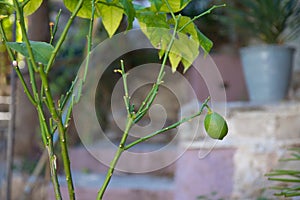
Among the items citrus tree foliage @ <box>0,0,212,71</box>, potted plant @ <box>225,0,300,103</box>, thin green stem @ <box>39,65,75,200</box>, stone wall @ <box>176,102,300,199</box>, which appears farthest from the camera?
potted plant @ <box>225,0,300,103</box>

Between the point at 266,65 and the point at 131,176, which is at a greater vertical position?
the point at 266,65

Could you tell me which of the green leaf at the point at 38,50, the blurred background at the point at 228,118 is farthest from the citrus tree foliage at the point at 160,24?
the blurred background at the point at 228,118

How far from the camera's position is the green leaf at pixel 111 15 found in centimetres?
69

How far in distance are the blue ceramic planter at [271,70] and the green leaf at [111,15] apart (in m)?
1.62

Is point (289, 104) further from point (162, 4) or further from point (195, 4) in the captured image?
point (162, 4)

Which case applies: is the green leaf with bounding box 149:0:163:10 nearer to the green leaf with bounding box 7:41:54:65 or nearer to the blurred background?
the green leaf with bounding box 7:41:54:65

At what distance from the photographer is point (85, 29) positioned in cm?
329

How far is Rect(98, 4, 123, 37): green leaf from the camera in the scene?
69cm

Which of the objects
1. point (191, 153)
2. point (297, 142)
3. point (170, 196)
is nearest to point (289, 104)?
point (297, 142)

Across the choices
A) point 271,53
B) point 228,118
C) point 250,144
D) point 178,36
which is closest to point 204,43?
point 178,36

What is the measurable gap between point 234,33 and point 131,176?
3.99 feet

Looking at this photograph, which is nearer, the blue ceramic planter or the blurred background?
the blurred background

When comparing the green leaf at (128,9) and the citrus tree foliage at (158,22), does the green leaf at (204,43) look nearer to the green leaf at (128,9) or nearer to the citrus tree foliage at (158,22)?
the citrus tree foliage at (158,22)

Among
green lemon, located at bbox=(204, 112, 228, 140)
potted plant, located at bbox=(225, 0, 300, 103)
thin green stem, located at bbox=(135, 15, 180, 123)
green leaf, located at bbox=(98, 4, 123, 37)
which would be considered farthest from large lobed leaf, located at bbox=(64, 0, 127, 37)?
potted plant, located at bbox=(225, 0, 300, 103)
